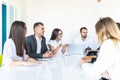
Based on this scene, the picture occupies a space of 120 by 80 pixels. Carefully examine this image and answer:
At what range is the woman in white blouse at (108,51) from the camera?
1.79m

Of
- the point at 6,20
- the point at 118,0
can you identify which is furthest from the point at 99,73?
the point at 118,0

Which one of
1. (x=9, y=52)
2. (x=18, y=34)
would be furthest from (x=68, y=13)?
(x=9, y=52)

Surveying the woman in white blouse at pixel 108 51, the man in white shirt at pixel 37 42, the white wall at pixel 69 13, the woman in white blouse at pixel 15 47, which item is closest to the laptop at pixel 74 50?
the man in white shirt at pixel 37 42

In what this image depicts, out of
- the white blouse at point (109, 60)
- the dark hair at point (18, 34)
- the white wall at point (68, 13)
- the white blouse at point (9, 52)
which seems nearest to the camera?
the white blouse at point (109, 60)

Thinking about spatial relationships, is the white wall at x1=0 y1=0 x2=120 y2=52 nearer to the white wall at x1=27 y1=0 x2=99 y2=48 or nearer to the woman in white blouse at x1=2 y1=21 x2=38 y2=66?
the white wall at x1=27 y1=0 x2=99 y2=48

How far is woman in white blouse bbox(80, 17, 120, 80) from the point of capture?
5.88ft

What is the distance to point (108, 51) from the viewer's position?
1784 mm

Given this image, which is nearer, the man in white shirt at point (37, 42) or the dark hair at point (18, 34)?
the dark hair at point (18, 34)

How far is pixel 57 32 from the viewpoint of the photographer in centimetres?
471

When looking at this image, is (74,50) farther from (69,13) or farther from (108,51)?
(69,13)

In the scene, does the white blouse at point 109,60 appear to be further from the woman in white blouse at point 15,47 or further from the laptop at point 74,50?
the laptop at point 74,50

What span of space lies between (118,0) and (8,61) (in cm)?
467

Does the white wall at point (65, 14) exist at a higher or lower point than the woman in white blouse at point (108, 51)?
higher

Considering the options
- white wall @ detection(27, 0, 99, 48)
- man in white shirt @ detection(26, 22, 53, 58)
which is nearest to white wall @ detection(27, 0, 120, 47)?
white wall @ detection(27, 0, 99, 48)
